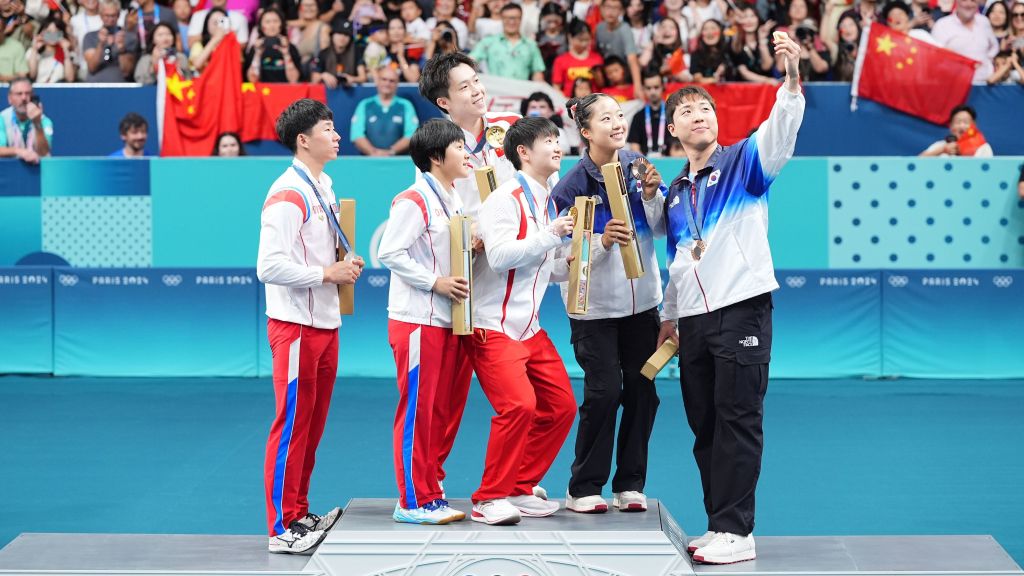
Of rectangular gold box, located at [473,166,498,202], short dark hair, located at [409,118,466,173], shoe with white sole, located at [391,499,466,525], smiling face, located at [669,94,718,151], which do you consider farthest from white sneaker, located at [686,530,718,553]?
short dark hair, located at [409,118,466,173]

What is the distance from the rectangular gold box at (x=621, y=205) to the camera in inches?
229

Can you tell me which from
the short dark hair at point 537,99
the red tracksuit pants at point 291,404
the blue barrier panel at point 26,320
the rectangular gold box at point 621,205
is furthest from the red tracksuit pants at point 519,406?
the blue barrier panel at point 26,320

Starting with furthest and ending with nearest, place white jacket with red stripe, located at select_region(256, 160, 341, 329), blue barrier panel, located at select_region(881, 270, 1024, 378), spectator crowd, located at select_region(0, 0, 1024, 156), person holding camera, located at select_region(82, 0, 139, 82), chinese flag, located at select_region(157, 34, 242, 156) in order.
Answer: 1. person holding camera, located at select_region(82, 0, 139, 82)
2. spectator crowd, located at select_region(0, 0, 1024, 156)
3. chinese flag, located at select_region(157, 34, 242, 156)
4. blue barrier panel, located at select_region(881, 270, 1024, 378)
5. white jacket with red stripe, located at select_region(256, 160, 341, 329)

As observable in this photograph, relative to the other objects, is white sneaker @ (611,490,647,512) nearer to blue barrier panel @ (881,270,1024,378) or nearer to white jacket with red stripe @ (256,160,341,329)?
white jacket with red stripe @ (256,160,341,329)

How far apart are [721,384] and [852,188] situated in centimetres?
731

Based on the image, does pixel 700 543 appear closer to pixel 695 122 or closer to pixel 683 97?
pixel 695 122

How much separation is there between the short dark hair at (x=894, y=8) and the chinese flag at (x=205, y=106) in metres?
6.96

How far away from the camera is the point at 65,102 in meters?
13.9

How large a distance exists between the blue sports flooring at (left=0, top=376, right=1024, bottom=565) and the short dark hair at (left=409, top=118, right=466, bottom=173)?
2427 millimetres

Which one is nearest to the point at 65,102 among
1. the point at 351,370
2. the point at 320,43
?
the point at 320,43

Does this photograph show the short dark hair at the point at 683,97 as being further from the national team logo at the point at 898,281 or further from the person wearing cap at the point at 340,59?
the person wearing cap at the point at 340,59

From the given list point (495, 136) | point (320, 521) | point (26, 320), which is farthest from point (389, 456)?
point (26, 320)

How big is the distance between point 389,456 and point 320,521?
2818mm

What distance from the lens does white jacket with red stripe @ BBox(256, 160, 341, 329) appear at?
572 cm
